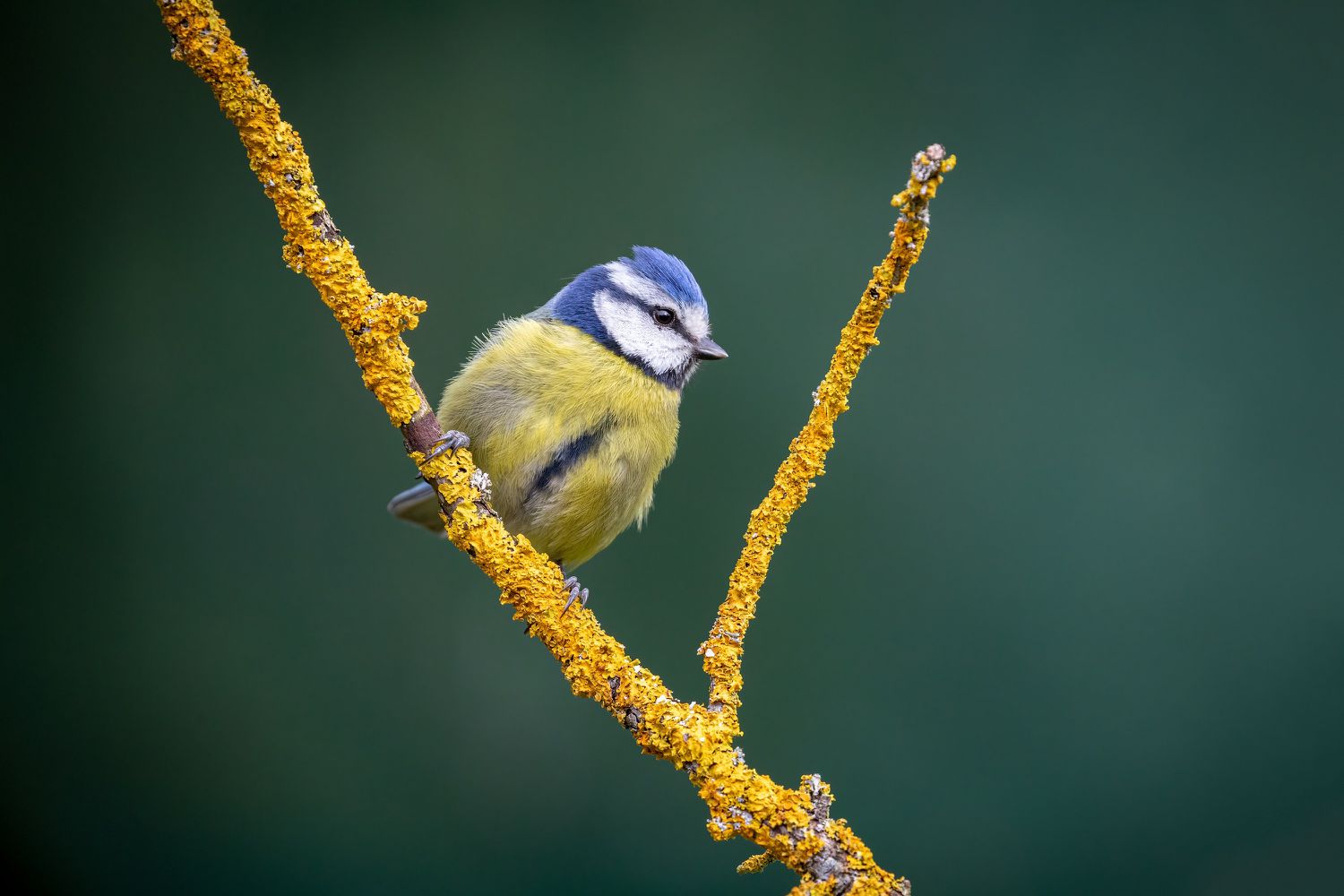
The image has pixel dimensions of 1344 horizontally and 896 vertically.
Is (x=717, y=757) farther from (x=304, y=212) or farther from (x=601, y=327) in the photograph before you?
(x=601, y=327)

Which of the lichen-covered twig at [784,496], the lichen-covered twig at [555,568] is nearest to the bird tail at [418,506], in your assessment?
the lichen-covered twig at [555,568]

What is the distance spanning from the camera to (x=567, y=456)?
139 centimetres

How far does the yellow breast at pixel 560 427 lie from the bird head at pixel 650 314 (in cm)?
2

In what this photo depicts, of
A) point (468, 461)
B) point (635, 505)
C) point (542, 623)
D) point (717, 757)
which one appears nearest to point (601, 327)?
point (635, 505)

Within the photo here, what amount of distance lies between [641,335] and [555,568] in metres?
0.54

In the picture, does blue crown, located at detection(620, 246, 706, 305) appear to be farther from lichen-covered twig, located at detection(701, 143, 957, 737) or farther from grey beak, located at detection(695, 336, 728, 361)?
lichen-covered twig, located at detection(701, 143, 957, 737)

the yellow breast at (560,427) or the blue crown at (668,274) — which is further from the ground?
the blue crown at (668,274)

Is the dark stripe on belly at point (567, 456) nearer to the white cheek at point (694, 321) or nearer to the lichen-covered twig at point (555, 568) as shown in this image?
the white cheek at point (694, 321)

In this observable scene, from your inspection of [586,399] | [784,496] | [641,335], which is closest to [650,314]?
[641,335]

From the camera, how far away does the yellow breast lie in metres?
1.38

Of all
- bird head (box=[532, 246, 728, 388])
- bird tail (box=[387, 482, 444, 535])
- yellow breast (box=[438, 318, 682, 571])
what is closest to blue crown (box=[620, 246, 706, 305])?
bird head (box=[532, 246, 728, 388])

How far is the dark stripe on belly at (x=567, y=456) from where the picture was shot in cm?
139

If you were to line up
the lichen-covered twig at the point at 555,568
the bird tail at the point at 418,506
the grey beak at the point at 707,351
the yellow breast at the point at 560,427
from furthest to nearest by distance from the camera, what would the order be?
the bird tail at the point at 418,506 < the grey beak at the point at 707,351 < the yellow breast at the point at 560,427 < the lichen-covered twig at the point at 555,568

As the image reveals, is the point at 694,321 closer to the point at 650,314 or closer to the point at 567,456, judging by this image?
the point at 650,314
